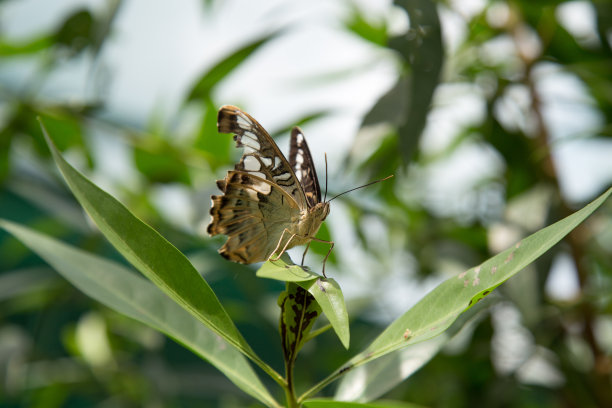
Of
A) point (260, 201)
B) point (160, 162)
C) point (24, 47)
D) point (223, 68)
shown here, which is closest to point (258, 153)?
point (260, 201)

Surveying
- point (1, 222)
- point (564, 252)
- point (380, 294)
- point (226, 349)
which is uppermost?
point (1, 222)

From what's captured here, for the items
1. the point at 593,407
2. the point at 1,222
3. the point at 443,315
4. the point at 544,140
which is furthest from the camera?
the point at 544,140

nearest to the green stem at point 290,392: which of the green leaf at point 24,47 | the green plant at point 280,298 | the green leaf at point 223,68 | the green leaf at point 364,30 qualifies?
the green plant at point 280,298

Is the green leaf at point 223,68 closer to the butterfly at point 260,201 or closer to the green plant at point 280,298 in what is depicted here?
the butterfly at point 260,201

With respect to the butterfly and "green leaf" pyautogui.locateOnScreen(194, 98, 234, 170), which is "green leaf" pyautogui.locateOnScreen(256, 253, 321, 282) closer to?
the butterfly

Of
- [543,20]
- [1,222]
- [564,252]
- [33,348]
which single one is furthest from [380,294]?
[1,222]

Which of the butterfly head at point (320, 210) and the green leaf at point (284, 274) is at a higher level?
the green leaf at point (284, 274)

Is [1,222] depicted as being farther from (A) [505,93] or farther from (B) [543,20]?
(B) [543,20]
